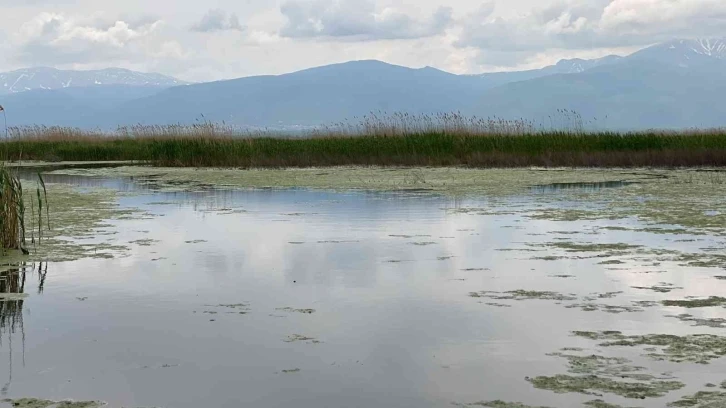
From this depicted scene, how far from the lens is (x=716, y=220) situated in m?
12.4

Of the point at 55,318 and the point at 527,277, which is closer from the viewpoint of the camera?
the point at 55,318

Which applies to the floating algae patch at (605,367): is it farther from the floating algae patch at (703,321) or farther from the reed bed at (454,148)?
the reed bed at (454,148)

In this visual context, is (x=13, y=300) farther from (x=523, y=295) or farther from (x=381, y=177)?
(x=381, y=177)

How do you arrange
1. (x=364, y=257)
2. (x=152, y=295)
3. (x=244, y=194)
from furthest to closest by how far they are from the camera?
(x=244, y=194)
(x=364, y=257)
(x=152, y=295)

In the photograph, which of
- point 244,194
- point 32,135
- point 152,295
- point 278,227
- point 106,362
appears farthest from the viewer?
point 32,135

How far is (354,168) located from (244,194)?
21.9ft

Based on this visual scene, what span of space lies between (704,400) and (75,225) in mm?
9449

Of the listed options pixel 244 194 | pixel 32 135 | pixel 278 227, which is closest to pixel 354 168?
pixel 244 194

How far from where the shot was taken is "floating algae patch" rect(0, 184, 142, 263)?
32.6ft

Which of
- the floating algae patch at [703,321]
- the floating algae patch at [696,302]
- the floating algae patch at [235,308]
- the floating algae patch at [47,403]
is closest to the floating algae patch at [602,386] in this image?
the floating algae patch at [703,321]

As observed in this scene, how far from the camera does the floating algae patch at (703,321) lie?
6527mm

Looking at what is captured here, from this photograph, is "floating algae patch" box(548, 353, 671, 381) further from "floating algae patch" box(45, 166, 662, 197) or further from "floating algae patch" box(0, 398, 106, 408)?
"floating algae patch" box(45, 166, 662, 197)

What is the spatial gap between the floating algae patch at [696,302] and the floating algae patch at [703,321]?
1.17 feet

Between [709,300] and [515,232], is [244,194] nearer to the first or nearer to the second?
[515,232]
